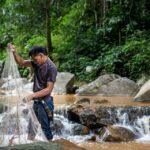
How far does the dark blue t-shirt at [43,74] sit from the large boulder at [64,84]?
386 inches

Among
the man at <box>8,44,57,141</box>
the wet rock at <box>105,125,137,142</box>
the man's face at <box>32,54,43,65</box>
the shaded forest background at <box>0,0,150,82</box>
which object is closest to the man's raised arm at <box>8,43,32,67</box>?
the man at <box>8,44,57,141</box>

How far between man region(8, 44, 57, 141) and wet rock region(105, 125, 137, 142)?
289cm

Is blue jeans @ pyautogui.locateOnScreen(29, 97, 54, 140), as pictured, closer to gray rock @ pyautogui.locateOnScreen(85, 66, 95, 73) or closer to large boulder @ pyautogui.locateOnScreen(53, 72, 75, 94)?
large boulder @ pyautogui.locateOnScreen(53, 72, 75, 94)

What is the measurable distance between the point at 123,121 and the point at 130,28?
30.8 ft

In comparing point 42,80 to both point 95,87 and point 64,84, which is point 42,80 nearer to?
point 95,87

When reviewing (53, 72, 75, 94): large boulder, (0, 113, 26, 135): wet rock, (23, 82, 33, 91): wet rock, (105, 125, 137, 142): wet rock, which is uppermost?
(0, 113, 26, 135): wet rock

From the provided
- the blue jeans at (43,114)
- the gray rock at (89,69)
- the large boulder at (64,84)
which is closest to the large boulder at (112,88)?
the large boulder at (64,84)

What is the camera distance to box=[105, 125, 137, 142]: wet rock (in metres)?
8.79

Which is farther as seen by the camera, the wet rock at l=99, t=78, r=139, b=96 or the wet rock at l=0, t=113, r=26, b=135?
the wet rock at l=99, t=78, r=139, b=96

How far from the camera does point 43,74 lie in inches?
236

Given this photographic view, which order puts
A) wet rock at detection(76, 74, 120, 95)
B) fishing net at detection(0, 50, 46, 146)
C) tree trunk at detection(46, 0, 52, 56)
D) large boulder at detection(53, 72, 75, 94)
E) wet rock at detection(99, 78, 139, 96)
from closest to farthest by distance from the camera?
fishing net at detection(0, 50, 46, 146) < wet rock at detection(99, 78, 139, 96) < wet rock at detection(76, 74, 120, 95) < large boulder at detection(53, 72, 75, 94) < tree trunk at detection(46, 0, 52, 56)

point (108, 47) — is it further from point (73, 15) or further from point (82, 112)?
point (82, 112)

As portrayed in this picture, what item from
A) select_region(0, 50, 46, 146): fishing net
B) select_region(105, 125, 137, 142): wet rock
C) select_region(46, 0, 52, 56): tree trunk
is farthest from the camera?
select_region(46, 0, 52, 56): tree trunk

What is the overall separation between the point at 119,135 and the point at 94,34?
1221 centimetres
